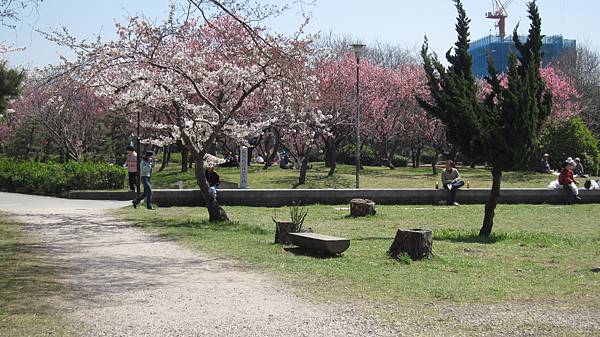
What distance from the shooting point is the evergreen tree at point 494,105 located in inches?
510

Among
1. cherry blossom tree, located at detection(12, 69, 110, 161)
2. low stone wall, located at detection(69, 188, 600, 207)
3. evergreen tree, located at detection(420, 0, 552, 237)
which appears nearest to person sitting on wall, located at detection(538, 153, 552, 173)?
low stone wall, located at detection(69, 188, 600, 207)

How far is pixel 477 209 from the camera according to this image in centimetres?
1941

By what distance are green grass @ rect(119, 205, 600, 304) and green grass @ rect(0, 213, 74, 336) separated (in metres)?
2.68

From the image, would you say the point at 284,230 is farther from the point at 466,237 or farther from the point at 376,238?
the point at 466,237

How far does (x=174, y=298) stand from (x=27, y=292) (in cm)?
157

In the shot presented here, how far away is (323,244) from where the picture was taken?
10.3 m

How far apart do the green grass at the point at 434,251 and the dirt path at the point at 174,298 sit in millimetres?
613

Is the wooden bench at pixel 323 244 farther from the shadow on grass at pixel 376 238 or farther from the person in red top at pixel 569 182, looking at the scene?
the person in red top at pixel 569 182

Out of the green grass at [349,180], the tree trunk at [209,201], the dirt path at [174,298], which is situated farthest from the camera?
the green grass at [349,180]

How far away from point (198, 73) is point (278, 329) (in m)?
11.7

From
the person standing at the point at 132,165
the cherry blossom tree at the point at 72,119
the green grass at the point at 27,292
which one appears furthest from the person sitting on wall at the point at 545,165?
the green grass at the point at 27,292

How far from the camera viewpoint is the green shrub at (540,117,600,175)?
34156 millimetres

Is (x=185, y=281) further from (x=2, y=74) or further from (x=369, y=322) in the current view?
(x=2, y=74)

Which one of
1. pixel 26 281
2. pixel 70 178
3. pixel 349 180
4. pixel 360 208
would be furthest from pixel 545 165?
pixel 26 281
